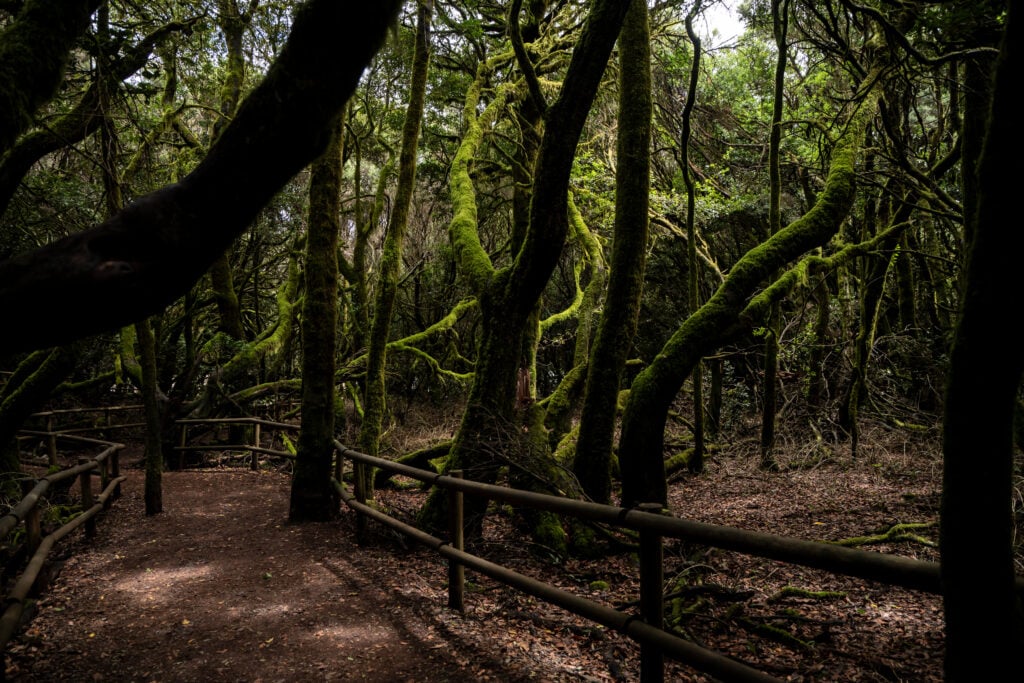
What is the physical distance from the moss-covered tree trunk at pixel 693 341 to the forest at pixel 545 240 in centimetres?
3

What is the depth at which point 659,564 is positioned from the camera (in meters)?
3.02

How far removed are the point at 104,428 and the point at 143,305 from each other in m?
14.6

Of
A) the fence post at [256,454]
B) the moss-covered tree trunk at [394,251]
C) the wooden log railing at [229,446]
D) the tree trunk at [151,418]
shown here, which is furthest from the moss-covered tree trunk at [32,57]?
the fence post at [256,454]

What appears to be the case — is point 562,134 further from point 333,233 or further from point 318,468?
point 318,468

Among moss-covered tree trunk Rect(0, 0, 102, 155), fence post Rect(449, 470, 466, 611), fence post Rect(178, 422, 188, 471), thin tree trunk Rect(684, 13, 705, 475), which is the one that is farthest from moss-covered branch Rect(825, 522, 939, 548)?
fence post Rect(178, 422, 188, 471)

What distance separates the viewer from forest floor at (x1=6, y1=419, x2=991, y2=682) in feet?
12.7

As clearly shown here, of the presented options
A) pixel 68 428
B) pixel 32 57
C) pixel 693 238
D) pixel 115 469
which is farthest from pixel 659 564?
pixel 68 428

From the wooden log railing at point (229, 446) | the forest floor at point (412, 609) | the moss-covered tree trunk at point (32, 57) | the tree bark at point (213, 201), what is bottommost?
the forest floor at point (412, 609)

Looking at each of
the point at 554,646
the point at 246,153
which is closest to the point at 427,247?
the point at 554,646

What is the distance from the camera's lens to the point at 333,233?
25.4 feet

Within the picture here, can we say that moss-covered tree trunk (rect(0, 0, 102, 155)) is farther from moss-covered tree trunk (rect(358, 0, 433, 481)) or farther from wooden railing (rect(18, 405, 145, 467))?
wooden railing (rect(18, 405, 145, 467))

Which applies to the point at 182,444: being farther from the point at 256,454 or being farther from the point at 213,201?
the point at 213,201

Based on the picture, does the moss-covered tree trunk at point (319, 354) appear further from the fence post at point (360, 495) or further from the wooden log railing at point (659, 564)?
the wooden log railing at point (659, 564)

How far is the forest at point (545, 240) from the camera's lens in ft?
5.99
